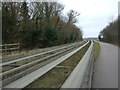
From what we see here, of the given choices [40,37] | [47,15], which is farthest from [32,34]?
[47,15]

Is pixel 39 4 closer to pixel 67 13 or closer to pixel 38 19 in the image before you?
pixel 38 19

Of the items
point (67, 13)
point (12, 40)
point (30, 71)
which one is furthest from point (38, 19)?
point (67, 13)

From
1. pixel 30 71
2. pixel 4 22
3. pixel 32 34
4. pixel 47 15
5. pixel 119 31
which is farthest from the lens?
pixel 47 15

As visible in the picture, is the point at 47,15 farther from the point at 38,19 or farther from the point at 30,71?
the point at 30,71

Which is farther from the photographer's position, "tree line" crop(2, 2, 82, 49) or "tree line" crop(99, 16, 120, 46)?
"tree line" crop(99, 16, 120, 46)

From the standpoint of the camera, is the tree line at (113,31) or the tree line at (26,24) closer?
the tree line at (26,24)

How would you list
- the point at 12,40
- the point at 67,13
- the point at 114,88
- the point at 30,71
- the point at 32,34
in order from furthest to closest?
1. the point at 67,13
2. the point at 32,34
3. the point at 12,40
4. the point at 30,71
5. the point at 114,88

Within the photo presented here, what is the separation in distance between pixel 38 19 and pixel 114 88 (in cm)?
2493

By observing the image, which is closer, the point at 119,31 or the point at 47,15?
the point at 119,31

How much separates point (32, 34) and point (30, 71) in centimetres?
1877

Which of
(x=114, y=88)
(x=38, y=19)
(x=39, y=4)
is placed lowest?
(x=114, y=88)

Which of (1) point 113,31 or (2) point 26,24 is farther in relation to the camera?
(1) point 113,31

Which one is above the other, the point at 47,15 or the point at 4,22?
the point at 47,15

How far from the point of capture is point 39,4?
29969 mm
